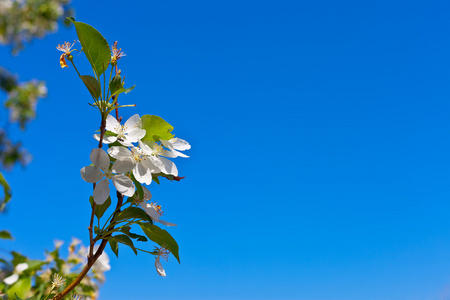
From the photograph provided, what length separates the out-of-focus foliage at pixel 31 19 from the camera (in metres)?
4.18

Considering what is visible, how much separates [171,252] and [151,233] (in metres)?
0.07

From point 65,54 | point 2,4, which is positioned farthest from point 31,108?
point 65,54

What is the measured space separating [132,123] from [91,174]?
145 millimetres

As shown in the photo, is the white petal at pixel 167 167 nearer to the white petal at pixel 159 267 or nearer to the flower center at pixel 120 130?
the flower center at pixel 120 130

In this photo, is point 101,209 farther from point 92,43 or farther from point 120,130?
point 92,43

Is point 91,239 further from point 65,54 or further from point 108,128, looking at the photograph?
point 65,54

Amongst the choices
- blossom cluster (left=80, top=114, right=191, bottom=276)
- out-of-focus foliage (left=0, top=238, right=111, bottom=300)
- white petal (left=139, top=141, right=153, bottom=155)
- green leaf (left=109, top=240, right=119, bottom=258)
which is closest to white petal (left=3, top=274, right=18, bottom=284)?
out-of-focus foliage (left=0, top=238, right=111, bottom=300)

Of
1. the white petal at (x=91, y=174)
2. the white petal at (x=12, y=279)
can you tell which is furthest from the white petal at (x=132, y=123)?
the white petal at (x=12, y=279)

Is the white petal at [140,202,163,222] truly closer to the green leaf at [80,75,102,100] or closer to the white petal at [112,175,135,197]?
the white petal at [112,175,135,197]

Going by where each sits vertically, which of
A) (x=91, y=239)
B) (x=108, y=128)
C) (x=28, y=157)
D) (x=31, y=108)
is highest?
(x=31, y=108)

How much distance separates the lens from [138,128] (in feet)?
2.79

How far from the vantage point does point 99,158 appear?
769 millimetres

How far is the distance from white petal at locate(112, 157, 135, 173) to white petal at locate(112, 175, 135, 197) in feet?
0.05

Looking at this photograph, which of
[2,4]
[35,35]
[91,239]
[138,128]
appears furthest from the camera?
[35,35]
